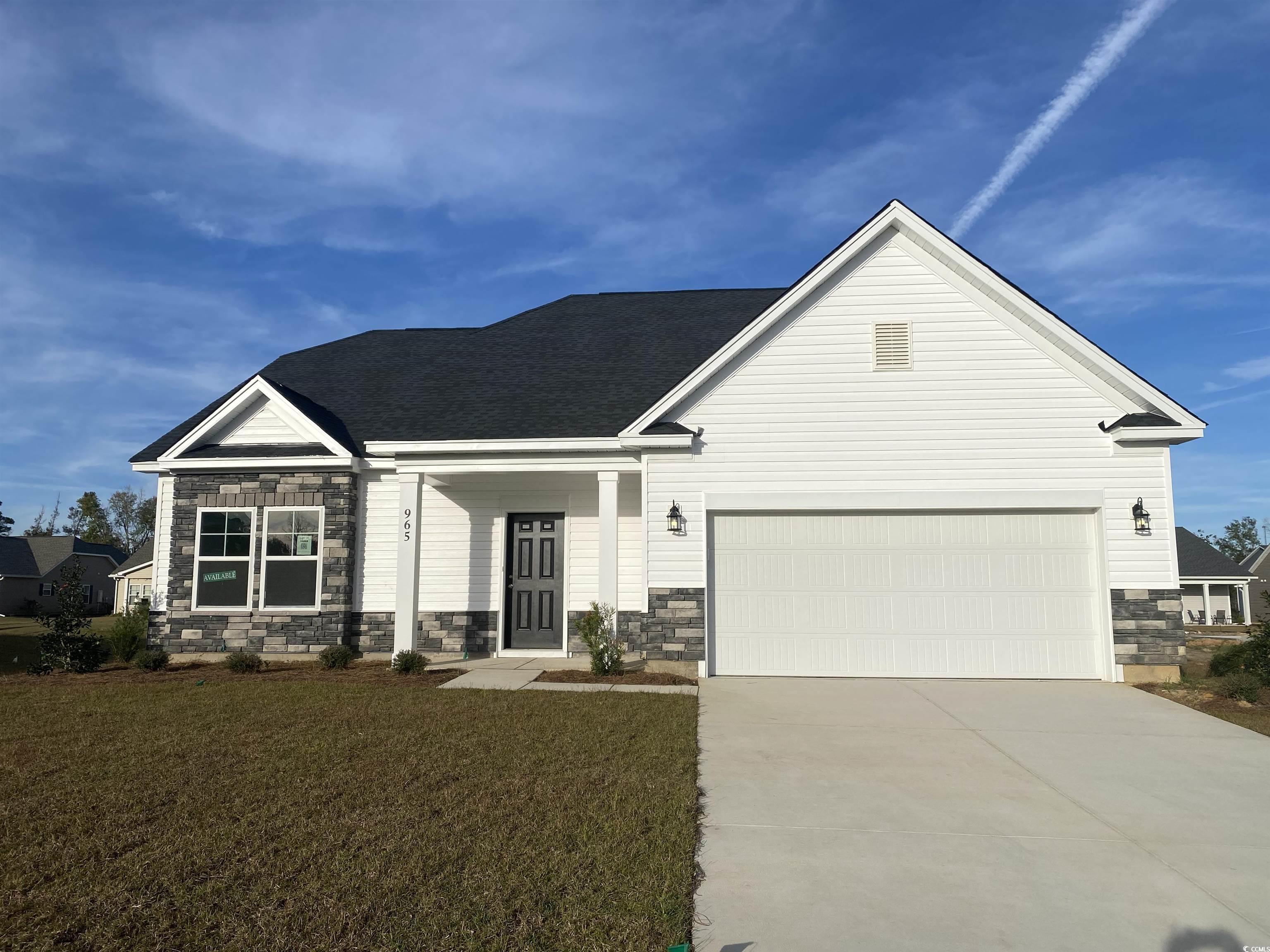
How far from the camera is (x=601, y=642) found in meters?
10.8

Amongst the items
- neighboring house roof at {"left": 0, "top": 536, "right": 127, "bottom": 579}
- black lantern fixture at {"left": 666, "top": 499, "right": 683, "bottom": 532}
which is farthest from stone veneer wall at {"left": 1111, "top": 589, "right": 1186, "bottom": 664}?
neighboring house roof at {"left": 0, "top": 536, "right": 127, "bottom": 579}

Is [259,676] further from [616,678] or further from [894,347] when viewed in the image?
[894,347]

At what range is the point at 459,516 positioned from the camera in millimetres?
13242

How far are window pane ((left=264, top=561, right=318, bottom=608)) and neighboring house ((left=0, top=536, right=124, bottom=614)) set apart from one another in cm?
3374

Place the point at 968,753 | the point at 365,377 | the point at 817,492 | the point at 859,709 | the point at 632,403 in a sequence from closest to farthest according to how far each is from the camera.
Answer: the point at 968,753
the point at 859,709
the point at 817,492
the point at 632,403
the point at 365,377

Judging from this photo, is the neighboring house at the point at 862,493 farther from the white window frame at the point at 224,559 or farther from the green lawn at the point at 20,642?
the green lawn at the point at 20,642

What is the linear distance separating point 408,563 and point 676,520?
4270 millimetres

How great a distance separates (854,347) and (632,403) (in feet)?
12.2

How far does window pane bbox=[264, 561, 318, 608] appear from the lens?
41.7ft

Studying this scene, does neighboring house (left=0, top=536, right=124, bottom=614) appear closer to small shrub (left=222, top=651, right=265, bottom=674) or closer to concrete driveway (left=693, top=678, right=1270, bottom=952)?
small shrub (left=222, top=651, right=265, bottom=674)

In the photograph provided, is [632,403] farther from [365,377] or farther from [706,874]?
[706,874]

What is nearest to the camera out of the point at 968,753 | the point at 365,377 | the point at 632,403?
the point at 968,753

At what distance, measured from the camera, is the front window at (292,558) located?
12.7m

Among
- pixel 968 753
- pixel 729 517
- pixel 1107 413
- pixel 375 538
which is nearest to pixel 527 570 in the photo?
pixel 375 538
